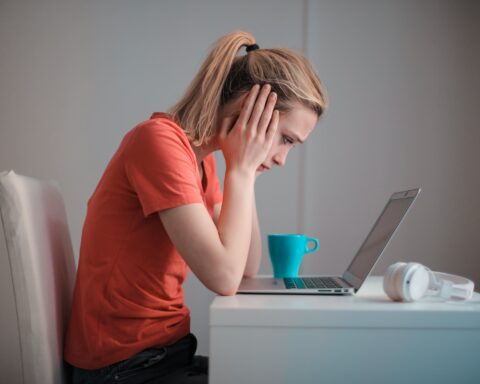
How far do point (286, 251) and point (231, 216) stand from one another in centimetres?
27

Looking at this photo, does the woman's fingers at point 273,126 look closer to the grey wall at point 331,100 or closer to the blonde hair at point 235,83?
the blonde hair at point 235,83

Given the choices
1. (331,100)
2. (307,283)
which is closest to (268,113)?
(307,283)

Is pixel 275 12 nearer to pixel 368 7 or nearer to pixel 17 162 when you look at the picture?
pixel 368 7

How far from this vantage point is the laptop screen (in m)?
0.98

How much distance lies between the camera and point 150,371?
3.10ft

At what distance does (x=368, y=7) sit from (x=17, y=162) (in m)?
1.50

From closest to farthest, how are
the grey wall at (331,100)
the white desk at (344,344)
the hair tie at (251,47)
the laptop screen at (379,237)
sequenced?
the white desk at (344,344) → the laptop screen at (379,237) → the hair tie at (251,47) → the grey wall at (331,100)

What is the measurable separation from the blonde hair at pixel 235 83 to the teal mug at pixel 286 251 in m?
0.28

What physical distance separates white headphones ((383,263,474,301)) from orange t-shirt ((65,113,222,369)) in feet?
1.12

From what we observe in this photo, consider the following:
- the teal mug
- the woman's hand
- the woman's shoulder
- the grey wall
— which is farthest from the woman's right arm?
the grey wall

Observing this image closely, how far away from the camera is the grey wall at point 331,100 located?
2059 millimetres

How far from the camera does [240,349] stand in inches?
29.8

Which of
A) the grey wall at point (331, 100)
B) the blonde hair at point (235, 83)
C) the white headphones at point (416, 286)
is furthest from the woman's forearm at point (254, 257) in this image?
the grey wall at point (331, 100)

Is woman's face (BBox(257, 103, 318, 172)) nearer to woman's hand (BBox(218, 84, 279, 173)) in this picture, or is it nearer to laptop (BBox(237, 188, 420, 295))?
woman's hand (BBox(218, 84, 279, 173))
